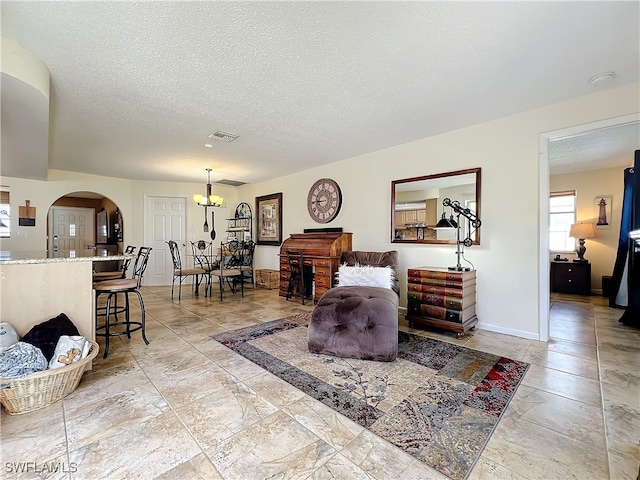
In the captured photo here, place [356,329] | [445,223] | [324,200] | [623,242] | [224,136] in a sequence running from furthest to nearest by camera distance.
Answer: [324,200]
[623,242]
[224,136]
[445,223]
[356,329]

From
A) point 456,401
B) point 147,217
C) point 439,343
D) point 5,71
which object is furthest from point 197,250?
point 456,401

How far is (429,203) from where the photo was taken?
3969 millimetres

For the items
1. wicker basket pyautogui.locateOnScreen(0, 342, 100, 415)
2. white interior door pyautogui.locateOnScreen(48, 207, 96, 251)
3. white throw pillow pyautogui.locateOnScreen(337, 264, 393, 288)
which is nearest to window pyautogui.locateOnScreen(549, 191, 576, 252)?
white throw pillow pyautogui.locateOnScreen(337, 264, 393, 288)

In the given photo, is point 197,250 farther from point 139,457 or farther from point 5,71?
point 139,457

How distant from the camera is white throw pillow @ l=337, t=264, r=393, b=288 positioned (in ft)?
11.3

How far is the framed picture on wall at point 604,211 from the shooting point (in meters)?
5.44

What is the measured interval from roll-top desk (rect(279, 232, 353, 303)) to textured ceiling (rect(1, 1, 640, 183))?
1.75 metres

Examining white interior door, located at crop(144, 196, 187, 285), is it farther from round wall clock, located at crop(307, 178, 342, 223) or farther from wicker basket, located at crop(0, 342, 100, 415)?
wicker basket, located at crop(0, 342, 100, 415)

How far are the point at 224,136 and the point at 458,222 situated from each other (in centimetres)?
328

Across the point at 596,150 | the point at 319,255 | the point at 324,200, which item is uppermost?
the point at 596,150

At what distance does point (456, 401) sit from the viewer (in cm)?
192

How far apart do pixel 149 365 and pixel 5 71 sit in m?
2.37

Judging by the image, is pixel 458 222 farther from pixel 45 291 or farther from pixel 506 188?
pixel 45 291

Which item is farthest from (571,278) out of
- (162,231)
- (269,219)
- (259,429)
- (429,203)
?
(162,231)
